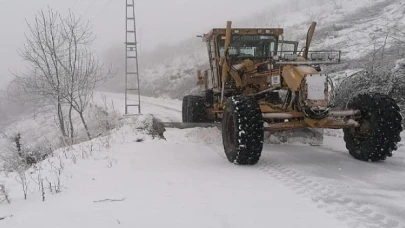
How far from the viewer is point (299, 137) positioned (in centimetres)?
840

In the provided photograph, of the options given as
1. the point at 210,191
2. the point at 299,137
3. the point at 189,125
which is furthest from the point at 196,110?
the point at 210,191

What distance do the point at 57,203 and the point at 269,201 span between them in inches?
91.3

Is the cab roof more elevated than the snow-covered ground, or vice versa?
the cab roof

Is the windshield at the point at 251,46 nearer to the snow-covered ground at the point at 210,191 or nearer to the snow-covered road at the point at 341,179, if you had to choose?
the snow-covered road at the point at 341,179

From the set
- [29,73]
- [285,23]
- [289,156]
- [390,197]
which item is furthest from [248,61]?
[285,23]

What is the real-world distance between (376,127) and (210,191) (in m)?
3.14

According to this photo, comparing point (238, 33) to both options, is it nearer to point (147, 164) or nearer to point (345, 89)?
point (345, 89)

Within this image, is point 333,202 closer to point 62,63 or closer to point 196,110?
point 196,110

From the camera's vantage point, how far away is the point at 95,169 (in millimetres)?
6105

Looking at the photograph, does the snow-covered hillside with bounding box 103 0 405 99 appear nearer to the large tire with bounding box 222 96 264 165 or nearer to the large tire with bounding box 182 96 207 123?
the large tire with bounding box 182 96 207 123

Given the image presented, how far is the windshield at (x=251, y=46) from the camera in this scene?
916 centimetres

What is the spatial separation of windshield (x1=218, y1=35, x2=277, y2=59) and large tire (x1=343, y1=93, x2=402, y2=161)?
10.3 feet

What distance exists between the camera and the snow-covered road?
Result: 162 inches

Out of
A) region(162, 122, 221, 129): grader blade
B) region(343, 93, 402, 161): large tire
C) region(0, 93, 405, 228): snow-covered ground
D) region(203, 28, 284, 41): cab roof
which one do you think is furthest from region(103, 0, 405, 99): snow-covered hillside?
region(0, 93, 405, 228): snow-covered ground
